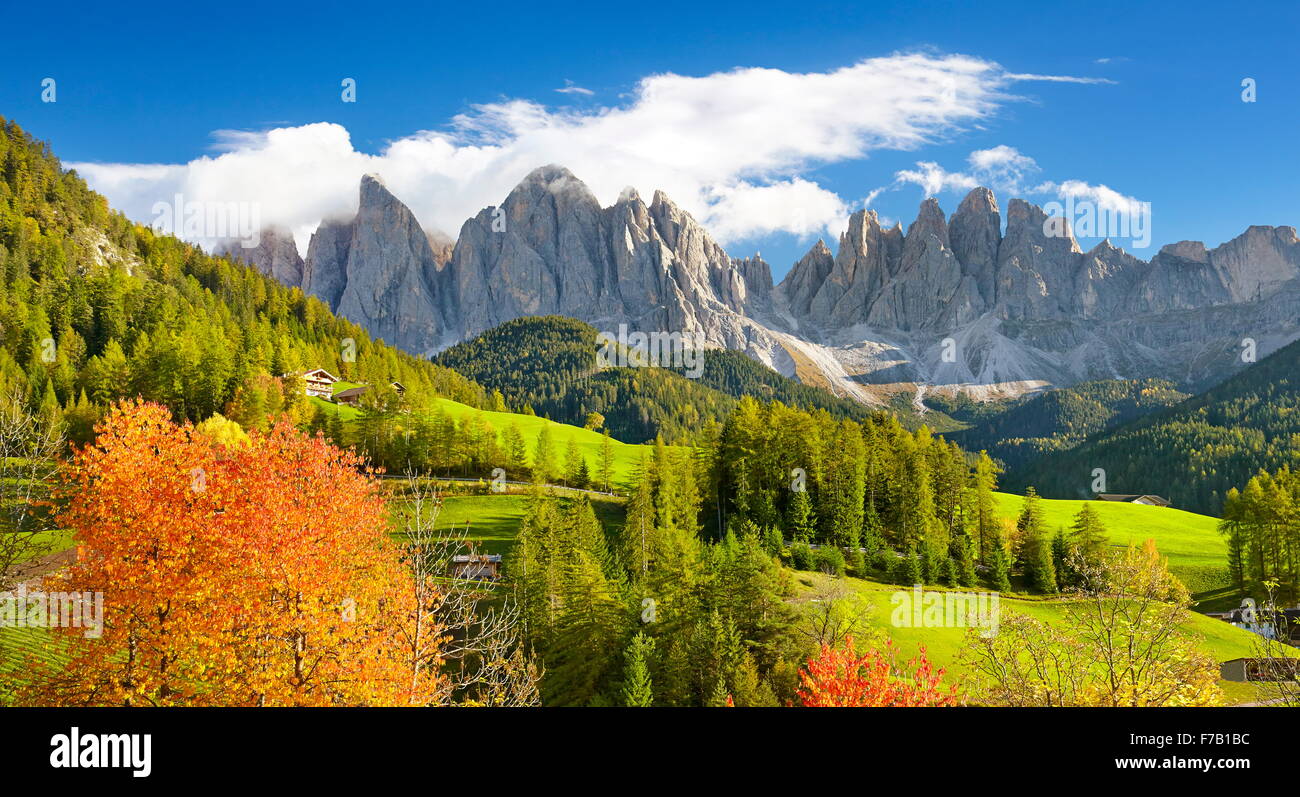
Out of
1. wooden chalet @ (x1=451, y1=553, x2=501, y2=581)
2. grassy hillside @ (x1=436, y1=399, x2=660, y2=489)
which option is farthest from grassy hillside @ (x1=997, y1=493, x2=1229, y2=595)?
wooden chalet @ (x1=451, y1=553, x2=501, y2=581)

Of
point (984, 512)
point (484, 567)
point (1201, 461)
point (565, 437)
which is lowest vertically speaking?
point (484, 567)

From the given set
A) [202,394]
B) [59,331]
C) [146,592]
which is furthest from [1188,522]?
[59,331]

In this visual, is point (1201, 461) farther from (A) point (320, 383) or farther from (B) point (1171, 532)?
(A) point (320, 383)

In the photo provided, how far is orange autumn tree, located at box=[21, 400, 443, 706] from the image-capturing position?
1748 centimetres

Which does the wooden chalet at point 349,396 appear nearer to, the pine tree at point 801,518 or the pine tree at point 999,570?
the pine tree at point 801,518

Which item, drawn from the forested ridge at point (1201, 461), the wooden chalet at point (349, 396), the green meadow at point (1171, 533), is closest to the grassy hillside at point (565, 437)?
the wooden chalet at point (349, 396)

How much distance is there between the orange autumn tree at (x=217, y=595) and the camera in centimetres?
1748

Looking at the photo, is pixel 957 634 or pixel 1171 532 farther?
pixel 1171 532

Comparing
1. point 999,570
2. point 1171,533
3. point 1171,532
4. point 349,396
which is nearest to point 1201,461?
point 1171,532

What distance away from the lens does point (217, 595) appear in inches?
714

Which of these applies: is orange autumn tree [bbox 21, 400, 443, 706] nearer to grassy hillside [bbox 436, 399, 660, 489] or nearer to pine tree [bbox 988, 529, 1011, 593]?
pine tree [bbox 988, 529, 1011, 593]

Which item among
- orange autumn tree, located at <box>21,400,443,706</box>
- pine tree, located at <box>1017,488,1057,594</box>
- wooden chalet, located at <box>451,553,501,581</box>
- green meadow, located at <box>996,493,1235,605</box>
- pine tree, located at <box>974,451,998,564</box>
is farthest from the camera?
green meadow, located at <box>996,493,1235,605</box>

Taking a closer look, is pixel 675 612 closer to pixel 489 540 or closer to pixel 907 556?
pixel 489 540

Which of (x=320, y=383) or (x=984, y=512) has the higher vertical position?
(x=320, y=383)
